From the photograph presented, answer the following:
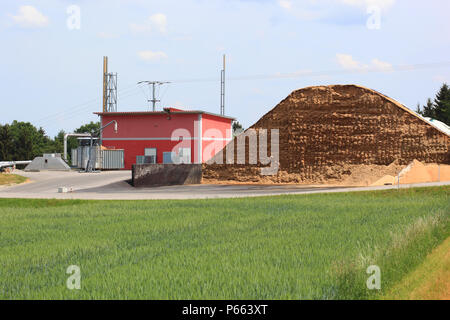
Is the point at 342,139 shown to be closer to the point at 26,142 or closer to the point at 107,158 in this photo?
the point at 107,158

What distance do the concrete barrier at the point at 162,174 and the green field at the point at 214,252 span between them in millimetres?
20250

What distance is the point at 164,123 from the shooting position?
62.8 metres

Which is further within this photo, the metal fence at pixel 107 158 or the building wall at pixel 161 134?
the building wall at pixel 161 134

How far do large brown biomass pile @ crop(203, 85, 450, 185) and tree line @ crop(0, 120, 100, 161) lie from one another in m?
26.8

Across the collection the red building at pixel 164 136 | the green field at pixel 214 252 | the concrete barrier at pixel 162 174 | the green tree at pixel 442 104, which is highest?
the green tree at pixel 442 104

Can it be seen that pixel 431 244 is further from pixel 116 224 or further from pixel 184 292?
pixel 116 224

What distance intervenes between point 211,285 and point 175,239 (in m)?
5.09

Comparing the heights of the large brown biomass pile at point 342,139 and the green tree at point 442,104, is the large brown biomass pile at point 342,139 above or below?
below

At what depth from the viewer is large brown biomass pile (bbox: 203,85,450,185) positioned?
41.3 m

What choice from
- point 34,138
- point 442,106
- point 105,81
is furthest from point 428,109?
point 34,138

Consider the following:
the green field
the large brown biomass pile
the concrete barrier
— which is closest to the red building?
the large brown biomass pile

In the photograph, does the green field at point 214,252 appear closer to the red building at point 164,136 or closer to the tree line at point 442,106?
the red building at point 164,136

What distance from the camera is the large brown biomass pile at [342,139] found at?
4134cm

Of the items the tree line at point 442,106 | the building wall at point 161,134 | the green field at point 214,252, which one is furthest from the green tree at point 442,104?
the green field at point 214,252
